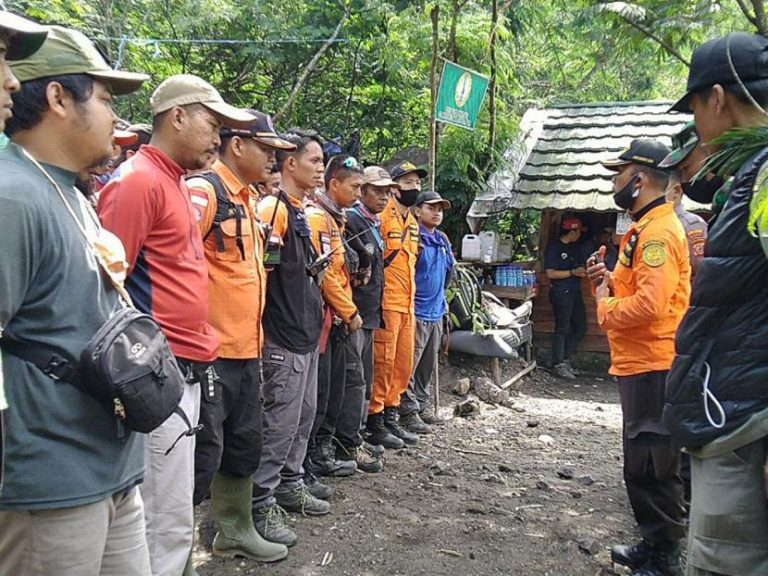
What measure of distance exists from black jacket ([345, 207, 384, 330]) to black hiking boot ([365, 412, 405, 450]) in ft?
3.34

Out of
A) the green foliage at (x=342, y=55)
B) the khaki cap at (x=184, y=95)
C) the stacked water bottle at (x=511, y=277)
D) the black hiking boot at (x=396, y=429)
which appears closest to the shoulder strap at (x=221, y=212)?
the khaki cap at (x=184, y=95)

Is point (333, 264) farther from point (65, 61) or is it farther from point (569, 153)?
point (569, 153)

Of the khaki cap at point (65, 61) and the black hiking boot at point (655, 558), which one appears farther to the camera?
the black hiking boot at point (655, 558)

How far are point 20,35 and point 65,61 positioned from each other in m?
0.29

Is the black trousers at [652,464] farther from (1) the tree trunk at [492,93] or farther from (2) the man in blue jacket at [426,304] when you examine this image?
(1) the tree trunk at [492,93]

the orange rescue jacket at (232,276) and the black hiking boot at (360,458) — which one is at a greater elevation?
the orange rescue jacket at (232,276)

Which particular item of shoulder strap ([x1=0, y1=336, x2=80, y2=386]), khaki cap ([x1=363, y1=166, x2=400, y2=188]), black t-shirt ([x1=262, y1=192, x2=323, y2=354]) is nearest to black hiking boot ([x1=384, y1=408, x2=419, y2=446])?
khaki cap ([x1=363, y1=166, x2=400, y2=188])

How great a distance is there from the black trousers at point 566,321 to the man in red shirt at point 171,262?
735cm

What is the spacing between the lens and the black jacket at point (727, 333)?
2031 millimetres

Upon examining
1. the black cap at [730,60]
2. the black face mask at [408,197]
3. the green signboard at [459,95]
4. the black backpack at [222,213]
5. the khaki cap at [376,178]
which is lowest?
the black backpack at [222,213]

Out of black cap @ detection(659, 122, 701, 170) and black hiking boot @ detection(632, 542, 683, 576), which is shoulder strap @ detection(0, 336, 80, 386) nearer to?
black cap @ detection(659, 122, 701, 170)

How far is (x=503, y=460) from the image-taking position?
18.2 feet

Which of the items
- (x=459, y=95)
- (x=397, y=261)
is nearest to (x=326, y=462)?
(x=397, y=261)

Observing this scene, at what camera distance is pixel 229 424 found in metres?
3.21
